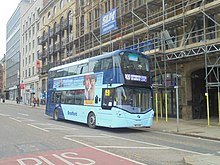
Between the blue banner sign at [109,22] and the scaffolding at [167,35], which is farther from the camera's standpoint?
the blue banner sign at [109,22]

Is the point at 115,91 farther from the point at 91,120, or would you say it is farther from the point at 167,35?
the point at 167,35

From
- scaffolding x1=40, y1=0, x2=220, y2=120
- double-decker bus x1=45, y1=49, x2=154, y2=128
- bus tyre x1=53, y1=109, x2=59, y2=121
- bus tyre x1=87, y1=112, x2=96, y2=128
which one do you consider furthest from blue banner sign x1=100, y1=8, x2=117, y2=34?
bus tyre x1=87, y1=112, x2=96, y2=128

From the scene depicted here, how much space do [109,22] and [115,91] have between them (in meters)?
12.3

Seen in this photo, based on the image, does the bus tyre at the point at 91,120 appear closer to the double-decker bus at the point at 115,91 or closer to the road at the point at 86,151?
the double-decker bus at the point at 115,91

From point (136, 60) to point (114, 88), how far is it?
82.6 inches

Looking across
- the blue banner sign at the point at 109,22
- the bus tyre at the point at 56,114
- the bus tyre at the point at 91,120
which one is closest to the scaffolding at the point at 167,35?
the blue banner sign at the point at 109,22

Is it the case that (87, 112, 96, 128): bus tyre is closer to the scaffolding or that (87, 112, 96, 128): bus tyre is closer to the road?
the road

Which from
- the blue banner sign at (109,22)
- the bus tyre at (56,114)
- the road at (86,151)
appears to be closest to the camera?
the road at (86,151)

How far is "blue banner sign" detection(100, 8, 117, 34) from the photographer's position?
2473cm

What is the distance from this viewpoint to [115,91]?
47.5ft

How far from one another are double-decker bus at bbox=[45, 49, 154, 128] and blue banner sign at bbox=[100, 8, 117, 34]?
26.2ft

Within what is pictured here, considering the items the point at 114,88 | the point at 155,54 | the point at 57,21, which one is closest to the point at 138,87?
the point at 114,88

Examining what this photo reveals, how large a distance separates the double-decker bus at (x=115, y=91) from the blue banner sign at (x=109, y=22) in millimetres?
7997

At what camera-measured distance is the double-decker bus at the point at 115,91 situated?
47.4 feet
